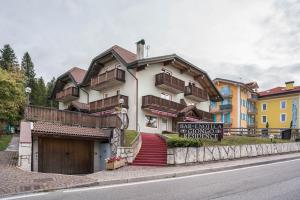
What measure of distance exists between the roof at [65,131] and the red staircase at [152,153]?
11.3 feet

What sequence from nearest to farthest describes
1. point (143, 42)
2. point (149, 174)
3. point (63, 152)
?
point (149, 174)
point (63, 152)
point (143, 42)

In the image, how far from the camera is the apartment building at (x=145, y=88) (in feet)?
99.5

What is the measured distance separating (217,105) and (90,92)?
26.1 metres

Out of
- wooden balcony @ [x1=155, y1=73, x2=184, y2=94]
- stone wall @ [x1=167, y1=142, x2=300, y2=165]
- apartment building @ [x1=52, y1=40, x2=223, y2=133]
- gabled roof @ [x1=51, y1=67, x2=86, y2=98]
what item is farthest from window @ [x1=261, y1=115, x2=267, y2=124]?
gabled roof @ [x1=51, y1=67, x2=86, y2=98]

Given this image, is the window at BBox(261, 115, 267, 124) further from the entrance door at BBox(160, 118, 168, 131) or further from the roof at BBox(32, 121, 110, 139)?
the roof at BBox(32, 121, 110, 139)

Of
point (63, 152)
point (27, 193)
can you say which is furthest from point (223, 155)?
point (27, 193)

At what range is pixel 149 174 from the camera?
13.9m

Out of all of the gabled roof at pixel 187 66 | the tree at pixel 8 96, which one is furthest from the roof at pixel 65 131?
the tree at pixel 8 96

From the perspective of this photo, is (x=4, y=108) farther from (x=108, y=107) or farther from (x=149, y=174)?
(x=149, y=174)

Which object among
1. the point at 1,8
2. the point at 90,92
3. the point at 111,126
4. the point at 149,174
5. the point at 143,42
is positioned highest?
the point at 143,42

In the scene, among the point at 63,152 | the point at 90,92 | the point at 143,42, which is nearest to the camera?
the point at 63,152

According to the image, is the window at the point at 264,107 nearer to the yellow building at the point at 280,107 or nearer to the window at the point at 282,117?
the yellow building at the point at 280,107

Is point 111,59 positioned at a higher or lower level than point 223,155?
higher

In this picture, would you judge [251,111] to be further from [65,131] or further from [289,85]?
[65,131]
